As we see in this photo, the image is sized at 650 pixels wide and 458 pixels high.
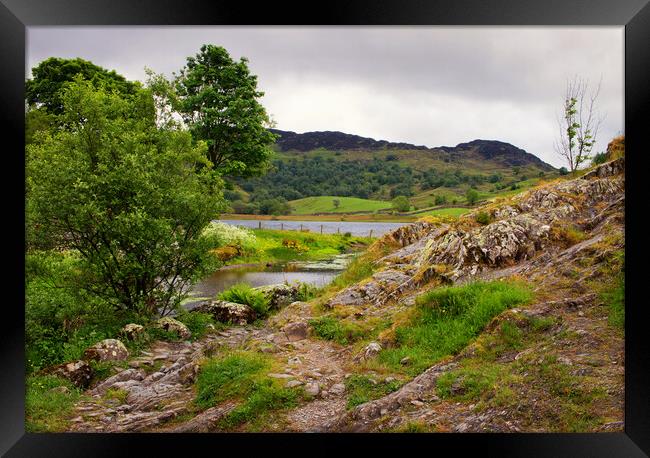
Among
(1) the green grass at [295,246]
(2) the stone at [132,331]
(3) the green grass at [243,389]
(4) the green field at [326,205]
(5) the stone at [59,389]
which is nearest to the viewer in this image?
(3) the green grass at [243,389]

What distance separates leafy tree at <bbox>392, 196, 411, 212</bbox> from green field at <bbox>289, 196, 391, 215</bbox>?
425 millimetres

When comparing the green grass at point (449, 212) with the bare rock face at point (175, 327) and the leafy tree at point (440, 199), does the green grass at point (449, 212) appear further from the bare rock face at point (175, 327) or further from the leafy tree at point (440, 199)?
the bare rock face at point (175, 327)

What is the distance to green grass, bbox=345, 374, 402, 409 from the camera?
17.5 ft

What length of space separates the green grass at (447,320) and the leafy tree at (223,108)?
359 cm

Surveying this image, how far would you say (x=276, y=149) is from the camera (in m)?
7.42

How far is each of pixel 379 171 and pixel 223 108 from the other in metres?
2.87

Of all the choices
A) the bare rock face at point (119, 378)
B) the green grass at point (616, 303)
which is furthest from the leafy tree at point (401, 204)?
the bare rock face at point (119, 378)

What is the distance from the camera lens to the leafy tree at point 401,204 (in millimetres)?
7863

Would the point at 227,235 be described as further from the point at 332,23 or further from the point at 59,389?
the point at 332,23

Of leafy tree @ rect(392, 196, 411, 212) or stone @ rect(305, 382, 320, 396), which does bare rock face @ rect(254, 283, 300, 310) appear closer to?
leafy tree @ rect(392, 196, 411, 212)

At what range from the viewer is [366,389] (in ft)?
17.8

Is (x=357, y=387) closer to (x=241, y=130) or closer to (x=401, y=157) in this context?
(x=401, y=157)

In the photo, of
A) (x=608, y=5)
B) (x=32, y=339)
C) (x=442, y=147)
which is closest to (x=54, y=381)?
(x=32, y=339)

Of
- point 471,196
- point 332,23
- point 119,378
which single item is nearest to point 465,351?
point 471,196
